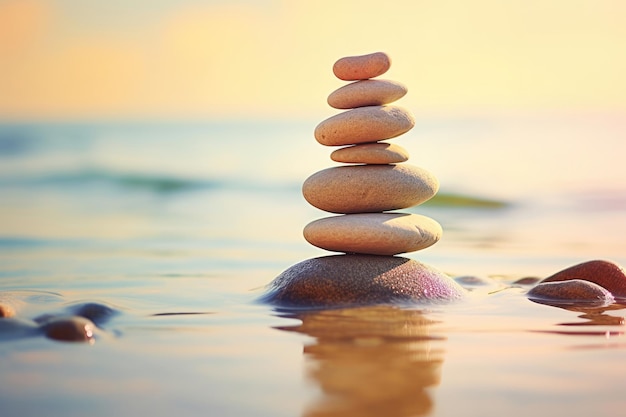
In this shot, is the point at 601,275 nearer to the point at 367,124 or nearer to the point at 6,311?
the point at 367,124

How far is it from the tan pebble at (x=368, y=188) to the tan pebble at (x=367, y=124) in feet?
0.62

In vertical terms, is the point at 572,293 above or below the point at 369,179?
below

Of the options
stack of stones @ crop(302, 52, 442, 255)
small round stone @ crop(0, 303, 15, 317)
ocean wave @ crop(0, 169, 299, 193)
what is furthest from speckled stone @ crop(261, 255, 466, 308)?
ocean wave @ crop(0, 169, 299, 193)

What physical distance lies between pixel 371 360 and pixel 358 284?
4.89 ft

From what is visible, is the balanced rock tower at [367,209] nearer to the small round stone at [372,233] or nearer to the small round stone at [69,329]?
the small round stone at [372,233]

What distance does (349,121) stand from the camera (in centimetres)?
543

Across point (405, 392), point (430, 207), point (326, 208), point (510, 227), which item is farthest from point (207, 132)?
point (405, 392)

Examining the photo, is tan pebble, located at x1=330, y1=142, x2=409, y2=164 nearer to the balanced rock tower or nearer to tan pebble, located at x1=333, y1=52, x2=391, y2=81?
the balanced rock tower

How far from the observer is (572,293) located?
551cm

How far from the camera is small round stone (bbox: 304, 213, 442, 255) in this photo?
5324 millimetres

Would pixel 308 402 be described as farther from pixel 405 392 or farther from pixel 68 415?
pixel 68 415

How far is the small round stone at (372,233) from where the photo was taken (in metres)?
5.32

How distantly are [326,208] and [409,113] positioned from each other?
2.59 ft

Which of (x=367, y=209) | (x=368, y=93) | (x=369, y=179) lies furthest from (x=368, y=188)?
(x=368, y=93)
